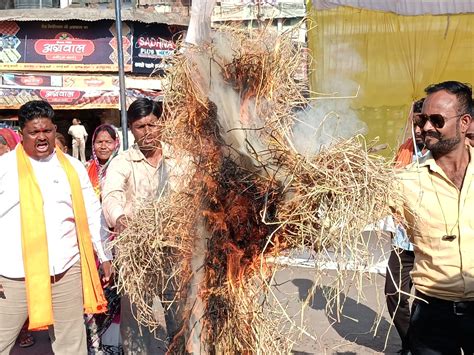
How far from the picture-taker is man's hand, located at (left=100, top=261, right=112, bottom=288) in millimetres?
3971

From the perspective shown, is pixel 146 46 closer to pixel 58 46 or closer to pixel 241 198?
pixel 58 46

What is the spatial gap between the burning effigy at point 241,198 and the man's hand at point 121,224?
151 mm

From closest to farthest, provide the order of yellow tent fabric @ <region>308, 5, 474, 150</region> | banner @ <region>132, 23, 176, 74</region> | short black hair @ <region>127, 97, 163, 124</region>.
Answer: short black hair @ <region>127, 97, 163, 124</region>
yellow tent fabric @ <region>308, 5, 474, 150</region>
banner @ <region>132, 23, 176, 74</region>

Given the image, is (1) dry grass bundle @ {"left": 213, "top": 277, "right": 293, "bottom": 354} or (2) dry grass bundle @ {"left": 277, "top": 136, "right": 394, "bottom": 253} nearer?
(2) dry grass bundle @ {"left": 277, "top": 136, "right": 394, "bottom": 253}

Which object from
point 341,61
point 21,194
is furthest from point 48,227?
point 341,61

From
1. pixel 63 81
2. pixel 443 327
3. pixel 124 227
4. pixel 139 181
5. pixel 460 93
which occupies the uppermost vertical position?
pixel 63 81

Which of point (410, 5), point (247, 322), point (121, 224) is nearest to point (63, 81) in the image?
point (410, 5)

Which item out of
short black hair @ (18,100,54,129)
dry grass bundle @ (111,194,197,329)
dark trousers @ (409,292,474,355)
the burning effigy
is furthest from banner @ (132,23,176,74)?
dark trousers @ (409,292,474,355)

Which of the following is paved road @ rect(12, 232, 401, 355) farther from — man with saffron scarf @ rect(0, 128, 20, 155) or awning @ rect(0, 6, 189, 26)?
awning @ rect(0, 6, 189, 26)

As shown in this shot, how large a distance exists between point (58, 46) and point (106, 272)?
14775 millimetres

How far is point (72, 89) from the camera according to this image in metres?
17.5

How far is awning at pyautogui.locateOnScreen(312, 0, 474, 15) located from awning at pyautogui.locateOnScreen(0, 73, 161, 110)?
25.0 feet

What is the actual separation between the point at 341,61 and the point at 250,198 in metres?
8.20

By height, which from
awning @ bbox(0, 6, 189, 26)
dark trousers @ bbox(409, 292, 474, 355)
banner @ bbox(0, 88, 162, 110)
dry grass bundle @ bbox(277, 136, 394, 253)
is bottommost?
dark trousers @ bbox(409, 292, 474, 355)
